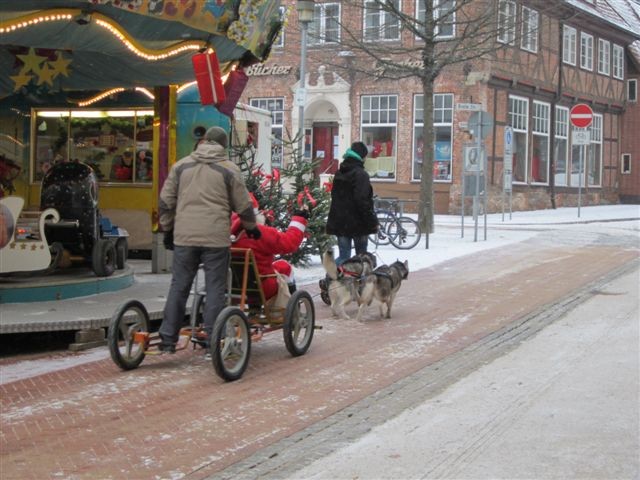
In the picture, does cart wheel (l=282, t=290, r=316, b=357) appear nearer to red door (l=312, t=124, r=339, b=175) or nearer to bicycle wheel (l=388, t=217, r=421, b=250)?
bicycle wheel (l=388, t=217, r=421, b=250)

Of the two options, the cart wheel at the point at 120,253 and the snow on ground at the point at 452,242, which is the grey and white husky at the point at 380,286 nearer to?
the snow on ground at the point at 452,242

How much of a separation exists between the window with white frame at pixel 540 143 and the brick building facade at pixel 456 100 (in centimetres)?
4

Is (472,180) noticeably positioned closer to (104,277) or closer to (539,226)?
(539,226)

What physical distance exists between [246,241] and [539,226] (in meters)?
19.3

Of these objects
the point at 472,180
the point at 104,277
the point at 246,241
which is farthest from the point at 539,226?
the point at 246,241

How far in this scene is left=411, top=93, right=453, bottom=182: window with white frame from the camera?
30500 mm

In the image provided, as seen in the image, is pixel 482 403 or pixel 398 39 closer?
pixel 482 403

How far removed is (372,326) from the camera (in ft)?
33.3

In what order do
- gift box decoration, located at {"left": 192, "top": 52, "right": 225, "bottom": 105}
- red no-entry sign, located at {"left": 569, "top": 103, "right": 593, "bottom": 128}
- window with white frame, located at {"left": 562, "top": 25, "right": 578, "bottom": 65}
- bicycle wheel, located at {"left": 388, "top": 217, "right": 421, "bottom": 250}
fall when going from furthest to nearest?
window with white frame, located at {"left": 562, "top": 25, "right": 578, "bottom": 65}, red no-entry sign, located at {"left": 569, "top": 103, "right": 593, "bottom": 128}, bicycle wheel, located at {"left": 388, "top": 217, "right": 421, "bottom": 250}, gift box decoration, located at {"left": 192, "top": 52, "right": 225, "bottom": 105}

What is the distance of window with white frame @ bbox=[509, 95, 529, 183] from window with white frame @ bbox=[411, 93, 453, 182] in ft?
9.14

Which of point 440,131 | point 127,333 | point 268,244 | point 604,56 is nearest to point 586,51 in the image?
point 604,56

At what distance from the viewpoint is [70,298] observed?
9922mm

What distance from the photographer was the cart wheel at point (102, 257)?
34.7 feet

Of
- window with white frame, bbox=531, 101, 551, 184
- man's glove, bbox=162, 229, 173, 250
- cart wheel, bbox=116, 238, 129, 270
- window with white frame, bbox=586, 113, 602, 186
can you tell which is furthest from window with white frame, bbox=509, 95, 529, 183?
man's glove, bbox=162, 229, 173, 250
